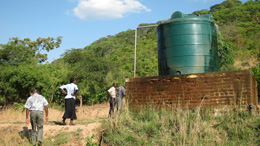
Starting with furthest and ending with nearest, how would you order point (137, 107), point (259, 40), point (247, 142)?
1. point (259, 40)
2. point (137, 107)
3. point (247, 142)

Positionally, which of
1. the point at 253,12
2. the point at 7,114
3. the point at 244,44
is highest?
the point at 253,12

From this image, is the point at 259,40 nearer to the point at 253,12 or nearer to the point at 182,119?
the point at 253,12

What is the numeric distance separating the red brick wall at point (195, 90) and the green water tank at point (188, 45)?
0.69 m

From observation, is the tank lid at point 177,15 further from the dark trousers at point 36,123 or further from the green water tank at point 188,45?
the dark trousers at point 36,123

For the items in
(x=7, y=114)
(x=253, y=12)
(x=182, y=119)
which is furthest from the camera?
(x=253, y=12)

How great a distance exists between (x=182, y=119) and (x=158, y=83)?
49.2 inches

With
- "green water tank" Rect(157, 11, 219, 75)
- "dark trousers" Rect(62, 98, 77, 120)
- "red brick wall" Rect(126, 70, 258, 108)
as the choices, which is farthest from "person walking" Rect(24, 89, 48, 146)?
"green water tank" Rect(157, 11, 219, 75)

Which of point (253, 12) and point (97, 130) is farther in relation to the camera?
point (253, 12)

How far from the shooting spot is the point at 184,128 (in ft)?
17.7

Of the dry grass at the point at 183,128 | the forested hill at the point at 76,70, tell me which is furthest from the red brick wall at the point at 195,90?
the forested hill at the point at 76,70

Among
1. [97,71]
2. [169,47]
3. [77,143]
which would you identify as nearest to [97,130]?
[77,143]

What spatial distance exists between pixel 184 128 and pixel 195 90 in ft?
3.72

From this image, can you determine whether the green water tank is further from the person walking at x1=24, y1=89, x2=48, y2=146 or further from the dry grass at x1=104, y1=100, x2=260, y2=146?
the person walking at x1=24, y1=89, x2=48, y2=146

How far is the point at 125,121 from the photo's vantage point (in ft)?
20.9
